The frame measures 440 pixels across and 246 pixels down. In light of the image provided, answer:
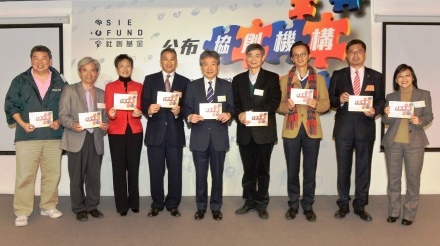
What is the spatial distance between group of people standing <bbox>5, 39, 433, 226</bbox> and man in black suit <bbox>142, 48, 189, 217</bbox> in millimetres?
11

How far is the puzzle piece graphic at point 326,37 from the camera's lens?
5.55 m

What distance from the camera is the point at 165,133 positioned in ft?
15.3

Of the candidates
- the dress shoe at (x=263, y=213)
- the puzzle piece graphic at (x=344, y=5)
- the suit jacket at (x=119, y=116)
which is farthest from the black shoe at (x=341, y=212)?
the puzzle piece graphic at (x=344, y=5)

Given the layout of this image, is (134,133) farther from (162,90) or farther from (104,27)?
(104,27)

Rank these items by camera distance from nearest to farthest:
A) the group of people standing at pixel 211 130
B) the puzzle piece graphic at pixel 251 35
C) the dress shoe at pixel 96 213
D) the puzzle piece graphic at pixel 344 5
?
the group of people standing at pixel 211 130 → the dress shoe at pixel 96 213 → the puzzle piece graphic at pixel 344 5 → the puzzle piece graphic at pixel 251 35

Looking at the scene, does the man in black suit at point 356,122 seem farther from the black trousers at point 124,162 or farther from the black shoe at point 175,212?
the black trousers at point 124,162

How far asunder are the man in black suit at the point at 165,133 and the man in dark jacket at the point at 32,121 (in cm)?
100

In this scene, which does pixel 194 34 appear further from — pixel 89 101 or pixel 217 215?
pixel 217 215

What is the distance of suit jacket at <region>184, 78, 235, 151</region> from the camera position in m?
4.55

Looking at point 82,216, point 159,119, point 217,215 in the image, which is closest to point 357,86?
point 217,215

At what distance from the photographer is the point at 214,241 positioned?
3936 millimetres

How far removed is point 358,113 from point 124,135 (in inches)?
101

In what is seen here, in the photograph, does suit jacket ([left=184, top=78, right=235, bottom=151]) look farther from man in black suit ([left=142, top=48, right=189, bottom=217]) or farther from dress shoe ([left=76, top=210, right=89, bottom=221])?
dress shoe ([left=76, top=210, right=89, bottom=221])

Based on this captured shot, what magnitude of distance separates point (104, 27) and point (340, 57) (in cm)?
313
